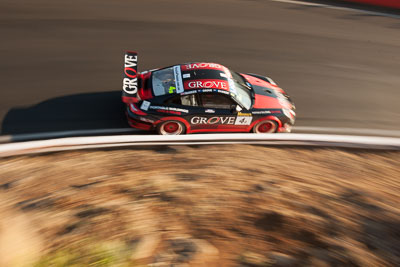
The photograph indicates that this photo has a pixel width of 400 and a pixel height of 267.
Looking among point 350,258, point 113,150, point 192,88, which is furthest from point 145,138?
point 350,258

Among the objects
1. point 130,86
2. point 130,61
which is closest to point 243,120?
point 130,86

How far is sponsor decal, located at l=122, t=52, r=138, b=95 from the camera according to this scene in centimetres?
759

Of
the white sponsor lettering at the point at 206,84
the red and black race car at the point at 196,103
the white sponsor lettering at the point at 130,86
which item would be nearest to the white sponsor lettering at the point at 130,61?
the red and black race car at the point at 196,103

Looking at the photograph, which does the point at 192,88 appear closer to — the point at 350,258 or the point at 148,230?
the point at 148,230

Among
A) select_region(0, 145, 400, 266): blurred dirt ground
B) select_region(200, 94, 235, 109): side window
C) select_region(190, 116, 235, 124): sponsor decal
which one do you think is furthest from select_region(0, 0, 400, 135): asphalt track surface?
select_region(0, 145, 400, 266): blurred dirt ground

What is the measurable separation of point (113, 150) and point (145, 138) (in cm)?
65

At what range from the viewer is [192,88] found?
740 cm

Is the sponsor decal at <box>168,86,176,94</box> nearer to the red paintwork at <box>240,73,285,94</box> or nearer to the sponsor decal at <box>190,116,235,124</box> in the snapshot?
the sponsor decal at <box>190,116,235,124</box>

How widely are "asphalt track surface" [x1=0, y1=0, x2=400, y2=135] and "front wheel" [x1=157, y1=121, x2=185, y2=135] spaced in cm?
123

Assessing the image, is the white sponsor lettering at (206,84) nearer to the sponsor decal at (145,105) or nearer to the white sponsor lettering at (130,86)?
the sponsor decal at (145,105)

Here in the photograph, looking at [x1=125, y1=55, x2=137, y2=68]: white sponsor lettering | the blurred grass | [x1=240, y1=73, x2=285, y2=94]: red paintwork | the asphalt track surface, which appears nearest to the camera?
the blurred grass

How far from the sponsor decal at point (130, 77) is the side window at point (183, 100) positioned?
0.85 m

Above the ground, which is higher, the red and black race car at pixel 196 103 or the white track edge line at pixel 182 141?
the red and black race car at pixel 196 103

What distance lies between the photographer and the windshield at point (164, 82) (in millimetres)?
7488
